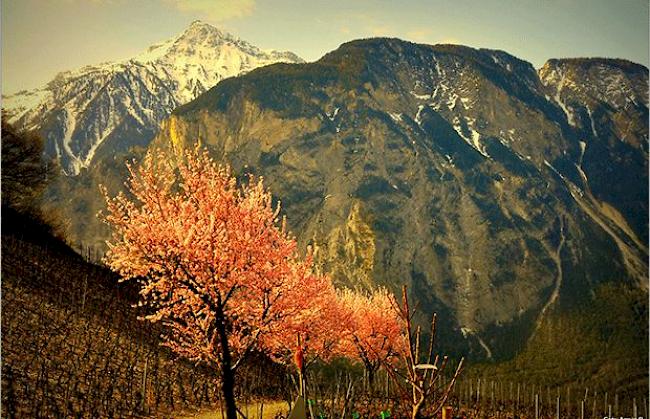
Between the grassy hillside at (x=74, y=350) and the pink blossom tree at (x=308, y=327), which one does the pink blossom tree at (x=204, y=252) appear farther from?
the grassy hillside at (x=74, y=350)

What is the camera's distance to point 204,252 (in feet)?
47.6

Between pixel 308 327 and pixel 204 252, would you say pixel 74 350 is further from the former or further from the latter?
pixel 308 327

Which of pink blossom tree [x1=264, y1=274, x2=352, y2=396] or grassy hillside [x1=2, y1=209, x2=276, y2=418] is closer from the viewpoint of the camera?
pink blossom tree [x1=264, y1=274, x2=352, y2=396]

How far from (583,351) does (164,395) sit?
15927 centimetres

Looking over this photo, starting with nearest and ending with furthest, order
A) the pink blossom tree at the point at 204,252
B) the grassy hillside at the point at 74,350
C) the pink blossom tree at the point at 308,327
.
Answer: the pink blossom tree at the point at 204,252
the pink blossom tree at the point at 308,327
the grassy hillside at the point at 74,350

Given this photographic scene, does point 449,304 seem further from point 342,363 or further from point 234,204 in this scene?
point 234,204

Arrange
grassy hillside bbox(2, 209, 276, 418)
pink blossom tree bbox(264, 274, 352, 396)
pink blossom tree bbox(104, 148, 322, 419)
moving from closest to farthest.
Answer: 1. pink blossom tree bbox(104, 148, 322, 419)
2. pink blossom tree bbox(264, 274, 352, 396)
3. grassy hillside bbox(2, 209, 276, 418)

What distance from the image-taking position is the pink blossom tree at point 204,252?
47.5ft

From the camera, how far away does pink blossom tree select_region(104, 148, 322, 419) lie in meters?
14.5

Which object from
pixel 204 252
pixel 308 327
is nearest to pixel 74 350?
pixel 204 252

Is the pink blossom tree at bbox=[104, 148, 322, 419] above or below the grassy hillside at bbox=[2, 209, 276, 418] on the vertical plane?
above

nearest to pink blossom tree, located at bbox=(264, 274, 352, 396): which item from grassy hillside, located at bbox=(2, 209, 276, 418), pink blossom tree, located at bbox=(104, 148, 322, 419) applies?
pink blossom tree, located at bbox=(104, 148, 322, 419)

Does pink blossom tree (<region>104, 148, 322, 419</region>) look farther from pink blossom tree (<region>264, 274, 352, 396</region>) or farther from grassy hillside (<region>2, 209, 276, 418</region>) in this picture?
grassy hillside (<region>2, 209, 276, 418</region>)

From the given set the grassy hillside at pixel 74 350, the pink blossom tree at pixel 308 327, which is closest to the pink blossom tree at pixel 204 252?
the pink blossom tree at pixel 308 327
